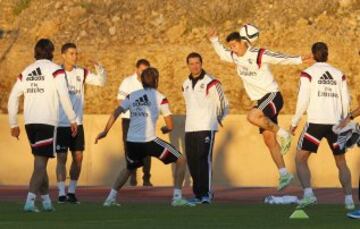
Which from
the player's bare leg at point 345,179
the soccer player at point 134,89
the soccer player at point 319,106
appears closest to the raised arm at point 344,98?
the soccer player at point 319,106

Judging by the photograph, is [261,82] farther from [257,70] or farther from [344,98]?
[344,98]

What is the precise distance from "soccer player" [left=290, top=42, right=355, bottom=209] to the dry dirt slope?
46.4 feet

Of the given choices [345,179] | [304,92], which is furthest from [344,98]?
[345,179]

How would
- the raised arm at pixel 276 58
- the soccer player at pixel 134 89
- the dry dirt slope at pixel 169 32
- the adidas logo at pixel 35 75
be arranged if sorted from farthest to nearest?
the dry dirt slope at pixel 169 32
the soccer player at pixel 134 89
the raised arm at pixel 276 58
the adidas logo at pixel 35 75

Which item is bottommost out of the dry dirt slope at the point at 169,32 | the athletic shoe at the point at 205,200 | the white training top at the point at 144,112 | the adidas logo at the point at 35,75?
the athletic shoe at the point at 205,200

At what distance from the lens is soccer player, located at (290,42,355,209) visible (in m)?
18.4

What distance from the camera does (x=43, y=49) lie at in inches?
708

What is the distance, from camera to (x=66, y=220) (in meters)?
16.4

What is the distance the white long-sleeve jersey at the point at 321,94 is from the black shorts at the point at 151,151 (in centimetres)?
214

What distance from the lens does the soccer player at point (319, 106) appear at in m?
18.4

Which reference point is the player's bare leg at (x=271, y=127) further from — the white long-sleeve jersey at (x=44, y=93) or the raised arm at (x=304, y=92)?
the white long-sleeve jersey at (x=44, y=93)

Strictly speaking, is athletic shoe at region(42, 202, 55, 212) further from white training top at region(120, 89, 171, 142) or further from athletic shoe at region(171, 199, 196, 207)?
athletic shoe at region(171, 199, 196, 207)

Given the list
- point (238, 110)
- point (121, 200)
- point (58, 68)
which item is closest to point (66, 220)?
point (58, 68)

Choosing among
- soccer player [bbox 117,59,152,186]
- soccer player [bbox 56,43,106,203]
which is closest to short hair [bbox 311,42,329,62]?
soccer player [bbox 56,43,106,203]
